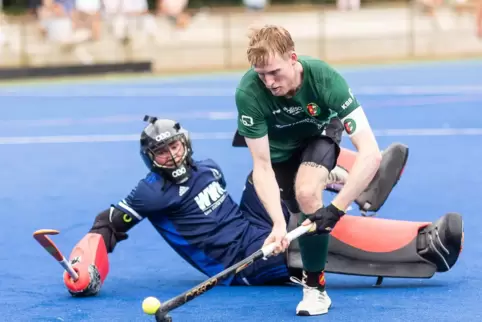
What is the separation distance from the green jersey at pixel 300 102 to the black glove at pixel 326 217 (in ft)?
1.65

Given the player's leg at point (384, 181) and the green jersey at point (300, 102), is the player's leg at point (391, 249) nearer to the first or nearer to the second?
the green jersey at point (300, 102)

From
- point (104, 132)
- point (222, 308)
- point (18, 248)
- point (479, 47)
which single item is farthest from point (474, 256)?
point (479, 47)

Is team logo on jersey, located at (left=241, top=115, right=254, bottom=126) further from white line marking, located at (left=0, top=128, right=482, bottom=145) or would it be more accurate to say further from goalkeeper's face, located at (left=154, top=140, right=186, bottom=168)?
white line marking, located at (left=0, top=128, right=482, bottom=145)

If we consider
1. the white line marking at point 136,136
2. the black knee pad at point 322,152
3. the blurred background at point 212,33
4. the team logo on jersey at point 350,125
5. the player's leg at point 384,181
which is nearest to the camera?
the team logo on jersey at point 350,125

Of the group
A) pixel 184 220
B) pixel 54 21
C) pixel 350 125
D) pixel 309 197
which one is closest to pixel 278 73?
pixel 350 125

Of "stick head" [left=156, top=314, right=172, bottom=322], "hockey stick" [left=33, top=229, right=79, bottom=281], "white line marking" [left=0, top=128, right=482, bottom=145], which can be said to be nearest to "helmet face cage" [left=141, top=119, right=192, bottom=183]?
"hockey stick" [left=33, top=229, right=79, bottom=281]

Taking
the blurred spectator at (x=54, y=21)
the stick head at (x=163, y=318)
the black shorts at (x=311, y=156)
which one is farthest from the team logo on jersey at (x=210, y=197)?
the blurred spectator at (x=54, y=21)

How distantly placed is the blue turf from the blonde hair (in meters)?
1.50

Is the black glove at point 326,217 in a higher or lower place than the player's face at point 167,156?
lower

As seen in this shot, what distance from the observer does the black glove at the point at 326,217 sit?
20.7ft

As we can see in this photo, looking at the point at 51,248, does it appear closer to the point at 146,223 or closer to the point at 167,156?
the point at 167,156

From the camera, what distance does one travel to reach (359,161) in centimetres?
638

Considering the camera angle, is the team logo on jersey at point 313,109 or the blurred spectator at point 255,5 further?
the blurred spectator at point 255,5

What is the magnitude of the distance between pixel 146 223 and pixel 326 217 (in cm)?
373
